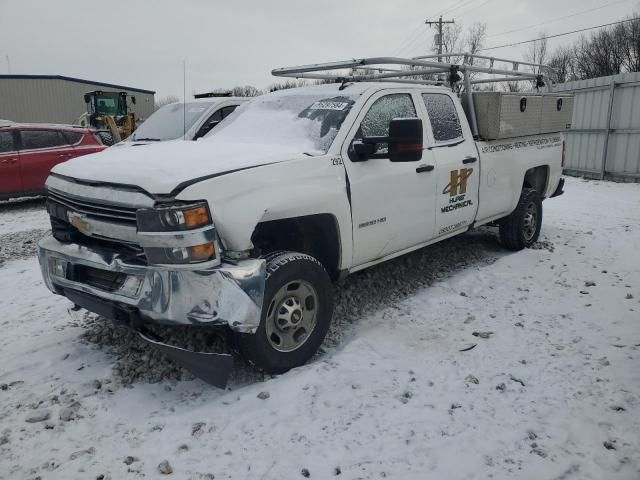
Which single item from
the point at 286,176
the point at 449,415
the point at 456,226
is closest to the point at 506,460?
the point at 449,415

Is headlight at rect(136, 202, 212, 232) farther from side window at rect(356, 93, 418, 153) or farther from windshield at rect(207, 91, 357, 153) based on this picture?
side window at rect(356, 93, 418, 153)

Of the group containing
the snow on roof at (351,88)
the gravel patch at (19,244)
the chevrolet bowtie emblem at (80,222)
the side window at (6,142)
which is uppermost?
the snow on roof at (351,88)

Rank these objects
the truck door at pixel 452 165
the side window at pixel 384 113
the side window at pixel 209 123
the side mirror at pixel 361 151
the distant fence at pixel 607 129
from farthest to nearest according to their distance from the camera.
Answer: the distant fence at pixel 607 129
the side window at pixel 209 123
the truck door at pixel 452 165
the side window at pixel 384 113
the side mirror at pixel 361 151

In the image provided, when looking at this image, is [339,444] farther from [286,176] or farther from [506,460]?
[286,176]

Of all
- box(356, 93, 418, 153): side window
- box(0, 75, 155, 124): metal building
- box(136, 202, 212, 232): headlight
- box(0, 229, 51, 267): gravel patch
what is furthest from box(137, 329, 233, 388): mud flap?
box(0, 75, 155, 124): metal building

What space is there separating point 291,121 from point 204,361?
2169mm

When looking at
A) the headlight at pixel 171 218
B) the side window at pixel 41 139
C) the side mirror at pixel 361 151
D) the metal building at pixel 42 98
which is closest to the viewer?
the headlight at pixel 171 218

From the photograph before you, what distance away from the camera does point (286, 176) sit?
347 cm

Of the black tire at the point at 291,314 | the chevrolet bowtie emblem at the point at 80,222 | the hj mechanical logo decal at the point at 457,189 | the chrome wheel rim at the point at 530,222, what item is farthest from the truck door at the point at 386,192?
the chrome wheel rim at the point at 530,222

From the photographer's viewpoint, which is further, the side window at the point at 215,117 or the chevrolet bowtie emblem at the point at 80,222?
the side window at the point at 215,117

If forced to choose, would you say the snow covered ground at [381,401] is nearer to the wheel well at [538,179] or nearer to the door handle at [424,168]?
the door handle at [424,168]

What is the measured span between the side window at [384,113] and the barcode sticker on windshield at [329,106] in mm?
209

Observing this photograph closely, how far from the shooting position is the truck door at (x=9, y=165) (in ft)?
32.7

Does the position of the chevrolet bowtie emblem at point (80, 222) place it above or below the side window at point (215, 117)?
below
